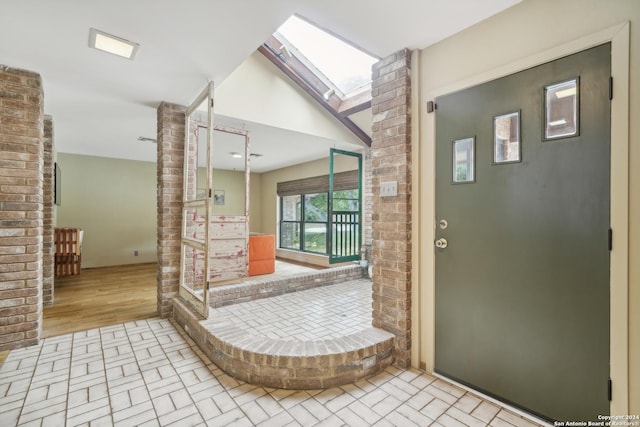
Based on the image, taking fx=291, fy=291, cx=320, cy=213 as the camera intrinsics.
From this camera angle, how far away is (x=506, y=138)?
1780mm

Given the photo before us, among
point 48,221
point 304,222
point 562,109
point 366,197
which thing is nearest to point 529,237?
point 562,109

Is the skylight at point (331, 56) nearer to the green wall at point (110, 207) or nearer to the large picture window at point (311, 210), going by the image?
the large picture window at point (311, 210)

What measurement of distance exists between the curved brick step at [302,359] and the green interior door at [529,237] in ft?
1.55

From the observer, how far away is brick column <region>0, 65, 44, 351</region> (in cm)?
245

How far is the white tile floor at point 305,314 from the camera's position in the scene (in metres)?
2.70

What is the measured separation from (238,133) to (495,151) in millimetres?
3357

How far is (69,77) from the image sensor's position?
2.58 metres

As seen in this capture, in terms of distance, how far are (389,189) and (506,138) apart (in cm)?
82

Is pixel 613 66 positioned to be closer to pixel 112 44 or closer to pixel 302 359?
pixel 302 359

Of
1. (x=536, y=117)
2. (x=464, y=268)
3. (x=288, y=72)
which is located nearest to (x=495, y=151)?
(x=536, y=117)

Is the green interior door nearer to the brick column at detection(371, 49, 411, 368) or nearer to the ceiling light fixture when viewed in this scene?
the brick column at detection(371, 49, 411, 368)

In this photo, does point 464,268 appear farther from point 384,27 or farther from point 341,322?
point 384,27

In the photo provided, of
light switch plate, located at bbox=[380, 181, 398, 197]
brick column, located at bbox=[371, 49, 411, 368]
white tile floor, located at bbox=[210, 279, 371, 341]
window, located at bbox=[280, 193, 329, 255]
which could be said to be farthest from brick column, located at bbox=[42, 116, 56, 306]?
window, located at bbox=[280, 193, 329, 255]

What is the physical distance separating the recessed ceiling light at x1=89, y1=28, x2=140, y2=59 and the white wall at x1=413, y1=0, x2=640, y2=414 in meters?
2.25
